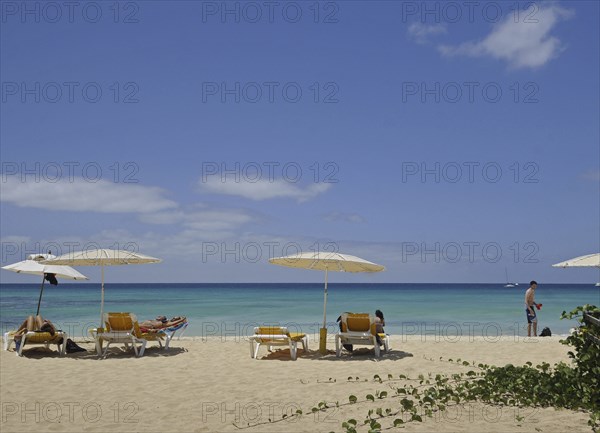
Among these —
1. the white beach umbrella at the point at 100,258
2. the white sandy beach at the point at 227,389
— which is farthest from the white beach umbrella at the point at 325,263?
the white beach umbrella at the point at 100,258

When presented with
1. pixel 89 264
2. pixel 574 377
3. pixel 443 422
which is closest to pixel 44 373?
pixel 89 264

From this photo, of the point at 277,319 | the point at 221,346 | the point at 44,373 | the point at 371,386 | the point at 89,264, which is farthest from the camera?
the point at 277,319

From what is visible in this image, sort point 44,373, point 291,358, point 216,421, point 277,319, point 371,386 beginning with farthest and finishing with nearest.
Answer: point 277,319
point 291,358
point 44,373
point 371,386
point 216,421

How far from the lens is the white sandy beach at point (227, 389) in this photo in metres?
6.07

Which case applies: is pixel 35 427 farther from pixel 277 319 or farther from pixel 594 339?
pixel 277 319

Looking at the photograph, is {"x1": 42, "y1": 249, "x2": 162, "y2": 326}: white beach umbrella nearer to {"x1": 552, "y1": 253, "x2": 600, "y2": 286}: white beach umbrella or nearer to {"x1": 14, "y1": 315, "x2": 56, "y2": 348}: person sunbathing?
{"x1": 14, "y1": 315, "x2": 56, "y2": 348}: person sunbathing

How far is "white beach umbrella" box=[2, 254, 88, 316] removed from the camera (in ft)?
39.9

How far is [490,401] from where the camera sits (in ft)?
21.9

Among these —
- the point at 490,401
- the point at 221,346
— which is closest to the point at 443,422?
the point at 490,401

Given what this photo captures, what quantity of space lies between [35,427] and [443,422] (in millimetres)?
4084

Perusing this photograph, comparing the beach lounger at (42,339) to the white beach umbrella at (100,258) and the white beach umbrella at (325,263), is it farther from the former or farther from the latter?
the white beach umbrella at (325,263)

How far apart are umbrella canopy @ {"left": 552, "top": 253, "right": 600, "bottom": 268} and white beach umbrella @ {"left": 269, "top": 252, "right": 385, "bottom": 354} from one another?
320cm

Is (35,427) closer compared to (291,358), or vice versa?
(35,427)

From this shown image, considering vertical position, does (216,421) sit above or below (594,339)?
below
